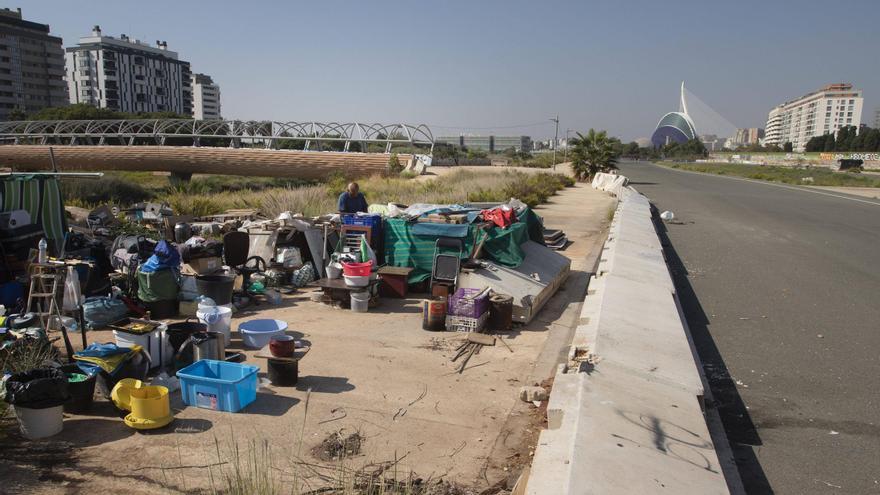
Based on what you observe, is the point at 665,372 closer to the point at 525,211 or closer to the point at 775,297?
the point at 775,297

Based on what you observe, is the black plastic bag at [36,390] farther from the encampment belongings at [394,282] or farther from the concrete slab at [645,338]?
the encampment belongings at [394,282]

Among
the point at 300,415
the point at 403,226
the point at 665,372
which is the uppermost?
the point at 403,226

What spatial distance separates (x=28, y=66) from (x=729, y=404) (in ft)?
438

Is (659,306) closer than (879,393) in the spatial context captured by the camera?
No

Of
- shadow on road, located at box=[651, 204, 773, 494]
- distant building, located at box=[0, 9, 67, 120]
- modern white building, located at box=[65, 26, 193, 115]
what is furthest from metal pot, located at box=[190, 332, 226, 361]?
modern white building, located at box=[65, 26, 193, 115]

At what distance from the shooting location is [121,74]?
129250mm

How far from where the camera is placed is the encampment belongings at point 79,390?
4727 mm

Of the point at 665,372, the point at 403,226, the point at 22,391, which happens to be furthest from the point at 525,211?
the point at 22,391

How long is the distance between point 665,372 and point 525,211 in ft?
19.5

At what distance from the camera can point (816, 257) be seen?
40.3 ft

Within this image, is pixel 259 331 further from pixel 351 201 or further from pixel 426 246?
pixel 351 201

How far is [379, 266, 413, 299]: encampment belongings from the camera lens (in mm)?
8812

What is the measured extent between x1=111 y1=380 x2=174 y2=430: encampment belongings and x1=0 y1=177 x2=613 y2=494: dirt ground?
8 cm

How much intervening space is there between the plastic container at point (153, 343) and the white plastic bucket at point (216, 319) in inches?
26.2
